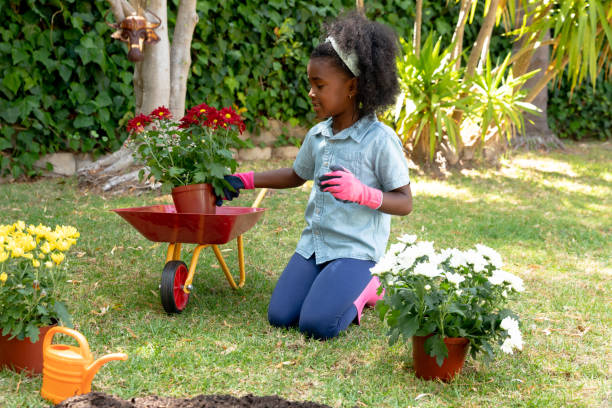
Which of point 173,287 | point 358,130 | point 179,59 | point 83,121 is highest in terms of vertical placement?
point 358,130

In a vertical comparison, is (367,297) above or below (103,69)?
below

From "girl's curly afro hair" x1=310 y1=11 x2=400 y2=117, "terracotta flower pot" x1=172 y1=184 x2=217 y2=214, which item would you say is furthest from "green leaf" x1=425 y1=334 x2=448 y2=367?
"terracotta flower pot" x1=172 y1=184 x2=217 y2=214

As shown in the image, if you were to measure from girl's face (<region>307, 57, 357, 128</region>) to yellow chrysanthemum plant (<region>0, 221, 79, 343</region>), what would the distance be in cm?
111

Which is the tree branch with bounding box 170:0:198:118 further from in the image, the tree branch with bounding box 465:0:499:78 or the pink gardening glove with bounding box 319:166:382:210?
the pink gardening glove with bounding box 319:166:382:210

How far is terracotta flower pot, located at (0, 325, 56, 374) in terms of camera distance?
6.01ft

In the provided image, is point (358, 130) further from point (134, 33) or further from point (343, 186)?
point (134, 33)

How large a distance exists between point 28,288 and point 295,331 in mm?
1037

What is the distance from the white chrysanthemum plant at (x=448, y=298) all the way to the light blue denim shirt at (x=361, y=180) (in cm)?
49

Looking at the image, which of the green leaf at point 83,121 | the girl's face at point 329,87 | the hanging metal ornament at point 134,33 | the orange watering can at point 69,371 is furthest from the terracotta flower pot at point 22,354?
the green leaf at point 83,121

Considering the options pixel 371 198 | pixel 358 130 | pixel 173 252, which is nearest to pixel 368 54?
pixel 358 130

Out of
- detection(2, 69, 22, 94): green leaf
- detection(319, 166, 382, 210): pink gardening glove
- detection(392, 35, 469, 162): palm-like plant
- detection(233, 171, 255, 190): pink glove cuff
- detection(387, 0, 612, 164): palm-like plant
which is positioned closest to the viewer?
detection(319, 166, 382, 210): pink gardening glove

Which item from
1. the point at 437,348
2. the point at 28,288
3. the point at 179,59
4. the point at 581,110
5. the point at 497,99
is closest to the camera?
the point at 28,288

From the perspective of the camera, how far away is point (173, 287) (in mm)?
2406

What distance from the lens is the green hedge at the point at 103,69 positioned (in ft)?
15.8
